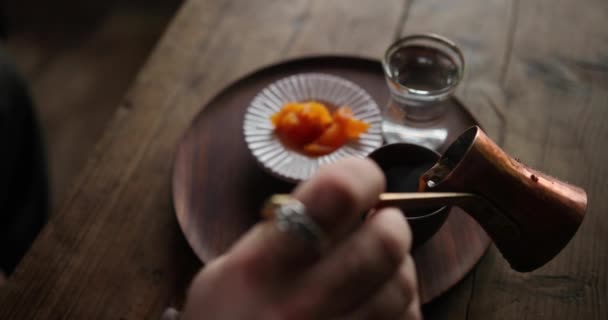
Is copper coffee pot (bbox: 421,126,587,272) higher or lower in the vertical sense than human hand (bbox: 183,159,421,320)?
lower

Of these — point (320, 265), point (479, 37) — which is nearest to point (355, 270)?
point (320, 265)

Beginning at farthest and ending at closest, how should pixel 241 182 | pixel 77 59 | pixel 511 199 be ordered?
1. pixel 77 59
2. pixel 241 182
3. pixel 511 199

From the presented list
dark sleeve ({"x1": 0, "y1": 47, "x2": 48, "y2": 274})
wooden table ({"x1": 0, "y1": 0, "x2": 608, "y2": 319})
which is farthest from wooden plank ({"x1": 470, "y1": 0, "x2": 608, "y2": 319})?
dark sleeve ({"x1": 0, "y1": 47, "x2": 48, "y2": 274})

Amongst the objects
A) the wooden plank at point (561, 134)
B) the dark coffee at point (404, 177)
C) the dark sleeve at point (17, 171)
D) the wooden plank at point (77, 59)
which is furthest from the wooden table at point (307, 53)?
the wooden plank at point (77, 59)

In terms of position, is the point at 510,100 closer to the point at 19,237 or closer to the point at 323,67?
the point at 323,67

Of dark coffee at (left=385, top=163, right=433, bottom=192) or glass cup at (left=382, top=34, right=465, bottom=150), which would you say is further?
glass cup at (left=382, top=34, right=465, bottom=150)

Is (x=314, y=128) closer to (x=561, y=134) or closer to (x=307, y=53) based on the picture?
(x=307, y=53)

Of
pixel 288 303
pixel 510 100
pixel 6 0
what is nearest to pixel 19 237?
pixel 288 303

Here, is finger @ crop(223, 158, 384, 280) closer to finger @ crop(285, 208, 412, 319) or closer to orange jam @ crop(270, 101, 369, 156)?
finger @ crop(285, 208, 412, 319)
